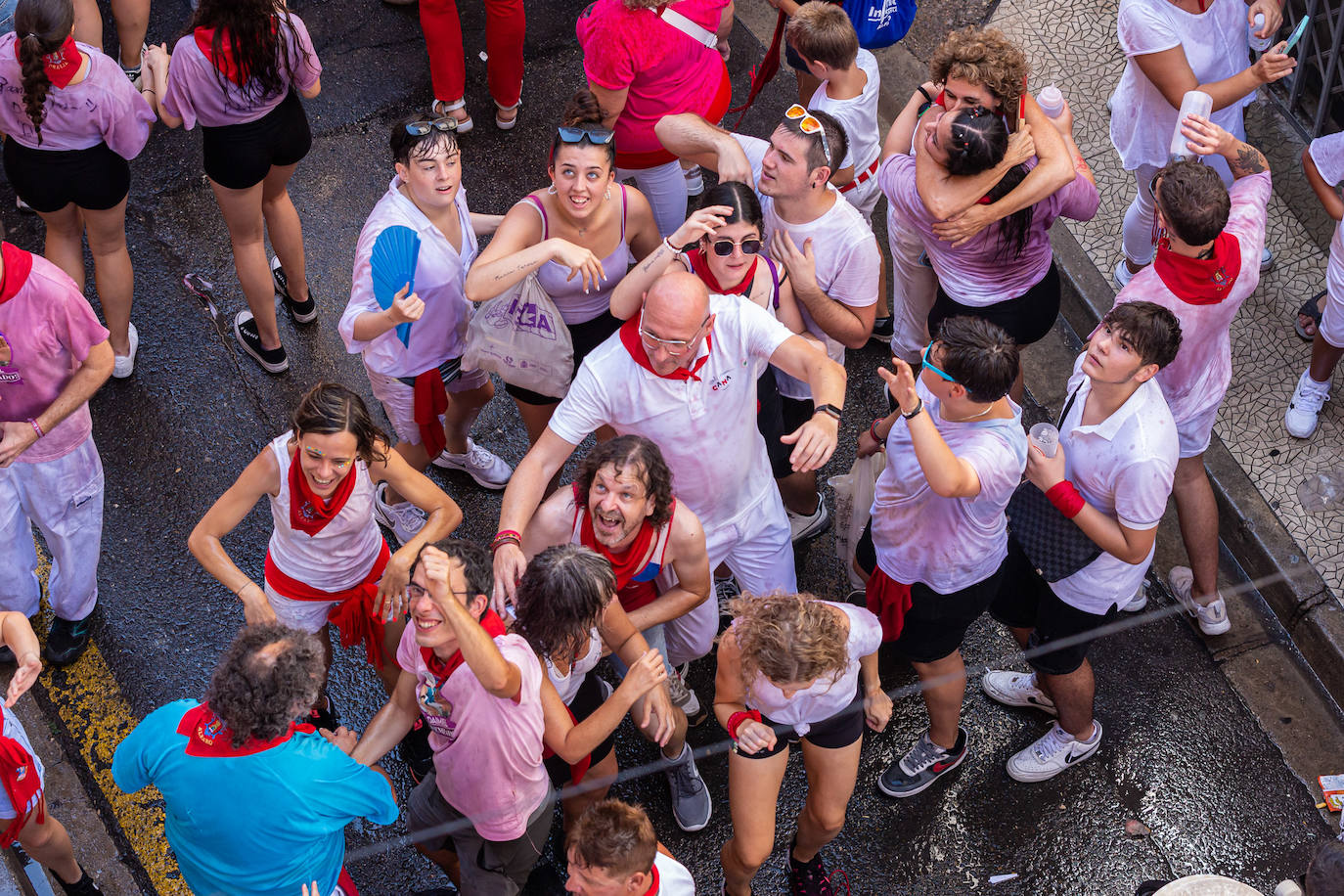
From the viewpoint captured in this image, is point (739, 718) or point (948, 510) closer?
point (739, 718)

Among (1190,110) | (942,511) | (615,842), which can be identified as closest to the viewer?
(615,842)

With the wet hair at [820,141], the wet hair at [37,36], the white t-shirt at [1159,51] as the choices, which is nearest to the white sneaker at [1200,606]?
the white t-shirt at [1159,51]

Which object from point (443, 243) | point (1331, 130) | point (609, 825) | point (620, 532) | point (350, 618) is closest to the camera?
point (609, 825)

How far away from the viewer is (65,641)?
500 centimetres

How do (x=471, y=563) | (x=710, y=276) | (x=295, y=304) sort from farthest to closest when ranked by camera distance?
(x=295, y=304)
(x=710, y=276)
(x=471, y=563)

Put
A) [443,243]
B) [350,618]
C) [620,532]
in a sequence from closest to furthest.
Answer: [620,532]
[350,618]
[443,243]

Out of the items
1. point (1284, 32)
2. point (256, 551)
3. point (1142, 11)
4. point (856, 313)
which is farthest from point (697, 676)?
point (1284, 32)

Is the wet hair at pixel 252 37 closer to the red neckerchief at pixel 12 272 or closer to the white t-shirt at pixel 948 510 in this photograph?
the red neckerchief at pixel 12 272

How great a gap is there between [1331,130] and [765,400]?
3779 millimetres

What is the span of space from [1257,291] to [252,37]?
4.97 metres

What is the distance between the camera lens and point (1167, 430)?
4.12m

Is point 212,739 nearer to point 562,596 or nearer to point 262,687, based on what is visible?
point 262,687

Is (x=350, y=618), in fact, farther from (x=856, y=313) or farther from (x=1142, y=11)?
(x=1142, y=11)

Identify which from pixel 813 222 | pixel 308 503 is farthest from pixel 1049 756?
pixel 308 503
